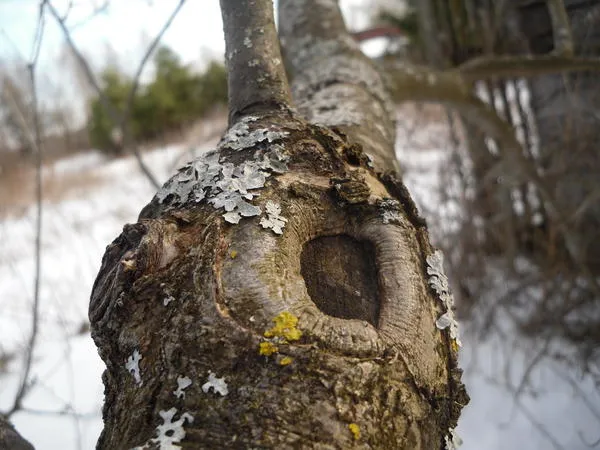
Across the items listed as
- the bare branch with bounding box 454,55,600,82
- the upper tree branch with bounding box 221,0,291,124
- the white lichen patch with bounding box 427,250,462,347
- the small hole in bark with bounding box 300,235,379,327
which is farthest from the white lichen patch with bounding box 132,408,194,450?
the bare branch with bounding box 454,55,600,82

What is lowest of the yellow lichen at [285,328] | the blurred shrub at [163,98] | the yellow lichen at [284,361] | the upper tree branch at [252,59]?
the yellow lichen at [284,361]

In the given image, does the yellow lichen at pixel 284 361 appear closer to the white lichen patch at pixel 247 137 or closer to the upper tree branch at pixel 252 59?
the white lichen patch at pixel 247 137

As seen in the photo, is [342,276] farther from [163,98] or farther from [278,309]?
[163,98]

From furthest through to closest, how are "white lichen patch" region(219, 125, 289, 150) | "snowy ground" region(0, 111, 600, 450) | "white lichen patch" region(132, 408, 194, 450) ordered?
1. "snowy ground" region(0, 111, 600, 450)
2. "white lichen patch" region(219, 125, 289, 150)
3. "white lichen patch" region(132, 408, 194, 450)

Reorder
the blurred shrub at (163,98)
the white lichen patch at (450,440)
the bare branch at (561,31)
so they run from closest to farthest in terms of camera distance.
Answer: the white lichen patch at (450,440), the bare branch at (561,31), the blurred shrub at (163,98)

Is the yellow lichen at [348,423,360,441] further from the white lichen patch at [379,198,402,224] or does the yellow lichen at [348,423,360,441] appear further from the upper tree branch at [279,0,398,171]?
the upper tree branch at [279,0,398,171]

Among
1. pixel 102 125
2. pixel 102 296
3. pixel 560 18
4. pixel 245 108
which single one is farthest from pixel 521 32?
pixel 102 125

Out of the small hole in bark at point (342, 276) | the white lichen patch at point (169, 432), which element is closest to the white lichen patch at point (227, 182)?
the small hole in bark at point (342, 276)

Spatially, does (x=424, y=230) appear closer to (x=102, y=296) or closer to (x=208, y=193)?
(x=208, y=193)
